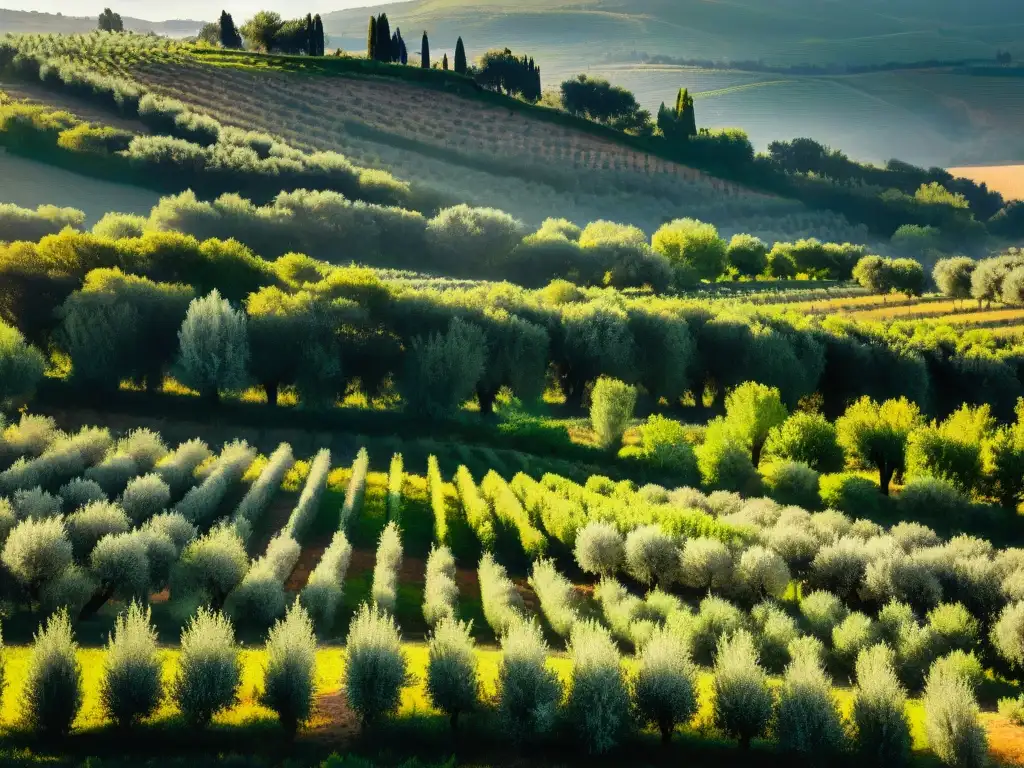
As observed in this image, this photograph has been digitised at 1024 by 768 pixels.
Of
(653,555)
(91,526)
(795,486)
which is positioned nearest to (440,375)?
(795,486)

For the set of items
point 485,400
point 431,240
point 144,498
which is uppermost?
point 431,240

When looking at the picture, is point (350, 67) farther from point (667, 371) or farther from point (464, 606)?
point (464, 606)

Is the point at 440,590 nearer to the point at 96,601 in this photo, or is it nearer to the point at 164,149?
the point at 96,601

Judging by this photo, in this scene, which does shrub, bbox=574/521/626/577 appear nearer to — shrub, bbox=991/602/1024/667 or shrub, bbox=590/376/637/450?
shrub, bbox=991/602/1024/667

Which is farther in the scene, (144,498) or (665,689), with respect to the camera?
(144,498)

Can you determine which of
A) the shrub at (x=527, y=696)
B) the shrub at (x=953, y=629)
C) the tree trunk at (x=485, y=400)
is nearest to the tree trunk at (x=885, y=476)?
the shrub at (x=953, y=629)

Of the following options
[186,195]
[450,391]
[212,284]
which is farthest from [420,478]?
[186,195]

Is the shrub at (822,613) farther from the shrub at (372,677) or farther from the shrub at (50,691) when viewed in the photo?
the shrub at (50,691)
